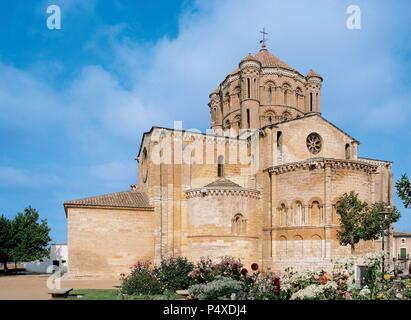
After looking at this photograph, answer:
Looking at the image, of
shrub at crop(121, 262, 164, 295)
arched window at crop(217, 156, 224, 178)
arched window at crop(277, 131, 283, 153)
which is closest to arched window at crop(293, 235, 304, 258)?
arched window at crop(277, 131, 283, 153)

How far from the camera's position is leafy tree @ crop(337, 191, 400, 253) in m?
25.3

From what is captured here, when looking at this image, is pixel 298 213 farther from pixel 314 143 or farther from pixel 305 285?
pixel 305 285

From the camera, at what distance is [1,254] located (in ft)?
127

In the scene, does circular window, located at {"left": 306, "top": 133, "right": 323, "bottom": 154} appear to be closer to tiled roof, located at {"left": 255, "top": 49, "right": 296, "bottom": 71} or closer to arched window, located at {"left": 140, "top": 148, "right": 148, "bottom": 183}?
tiled roof, located at {"left": 255, "top": 49, "right": 296, "bottom": 71}

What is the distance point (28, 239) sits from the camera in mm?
39406

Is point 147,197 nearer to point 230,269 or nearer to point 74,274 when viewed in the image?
point 74,274

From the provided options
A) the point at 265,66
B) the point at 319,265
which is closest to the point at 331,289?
the point at 319,265

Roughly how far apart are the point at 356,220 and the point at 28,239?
30.4 metres

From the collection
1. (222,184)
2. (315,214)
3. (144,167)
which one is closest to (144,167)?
(144,167)

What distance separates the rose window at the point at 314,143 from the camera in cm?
3459

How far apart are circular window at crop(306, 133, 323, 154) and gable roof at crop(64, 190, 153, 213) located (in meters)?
14.6

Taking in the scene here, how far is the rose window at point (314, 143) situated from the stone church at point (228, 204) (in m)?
0.09
